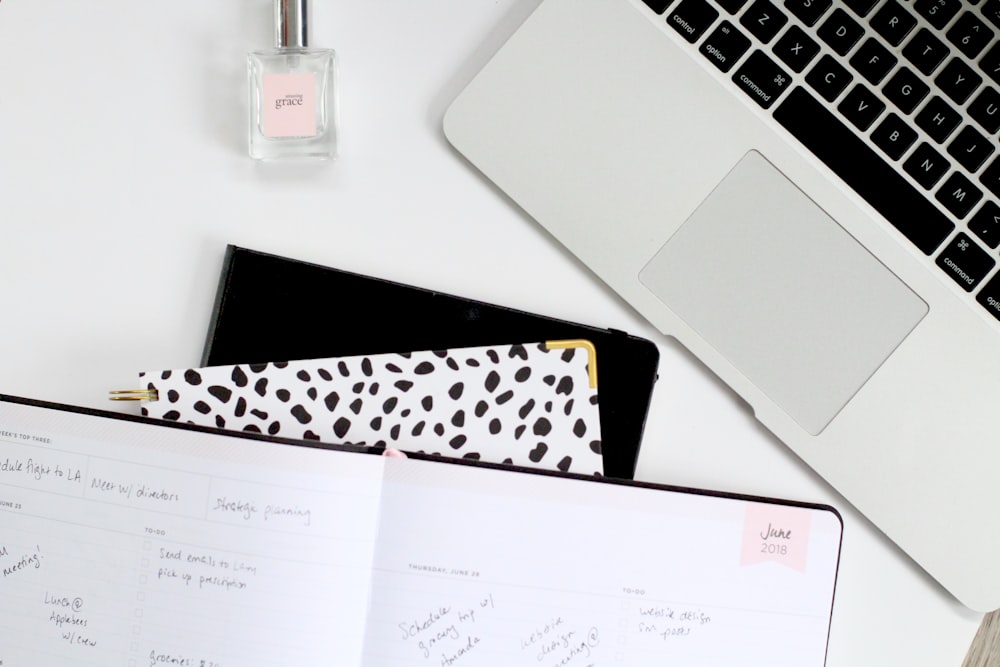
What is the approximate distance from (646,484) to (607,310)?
0.37ft

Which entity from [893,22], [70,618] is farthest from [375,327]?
[893,22]

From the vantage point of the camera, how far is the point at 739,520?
44cm

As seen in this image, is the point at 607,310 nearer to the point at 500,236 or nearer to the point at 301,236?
the point at 500,236

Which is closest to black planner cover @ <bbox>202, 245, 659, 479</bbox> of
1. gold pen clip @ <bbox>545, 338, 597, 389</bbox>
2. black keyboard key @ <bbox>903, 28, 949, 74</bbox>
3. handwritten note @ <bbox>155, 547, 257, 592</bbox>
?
gold pen clip @ <bbox>545, 338, 597, 389</bbox>

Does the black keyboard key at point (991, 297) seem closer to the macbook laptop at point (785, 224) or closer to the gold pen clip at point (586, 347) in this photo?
the macbook laptop at point (785, 224)

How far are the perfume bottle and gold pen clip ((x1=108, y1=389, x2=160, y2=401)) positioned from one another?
0.51 ft

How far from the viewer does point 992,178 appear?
431 mm

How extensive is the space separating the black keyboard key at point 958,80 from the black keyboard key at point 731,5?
0.37 feet

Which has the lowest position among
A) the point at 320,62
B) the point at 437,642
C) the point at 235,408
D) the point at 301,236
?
the point at 437,642

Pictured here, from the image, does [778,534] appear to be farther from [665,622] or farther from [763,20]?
[763,20]

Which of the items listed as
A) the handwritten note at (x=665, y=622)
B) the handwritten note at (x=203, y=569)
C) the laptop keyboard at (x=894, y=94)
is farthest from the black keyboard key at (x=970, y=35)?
the handwritten note at (x=203, y=569)

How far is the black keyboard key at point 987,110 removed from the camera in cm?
43

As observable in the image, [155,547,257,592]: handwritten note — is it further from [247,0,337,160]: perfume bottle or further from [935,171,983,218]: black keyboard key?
[935,171,983,218]: black keyboard key

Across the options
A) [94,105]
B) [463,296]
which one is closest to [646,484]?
[463,296]
